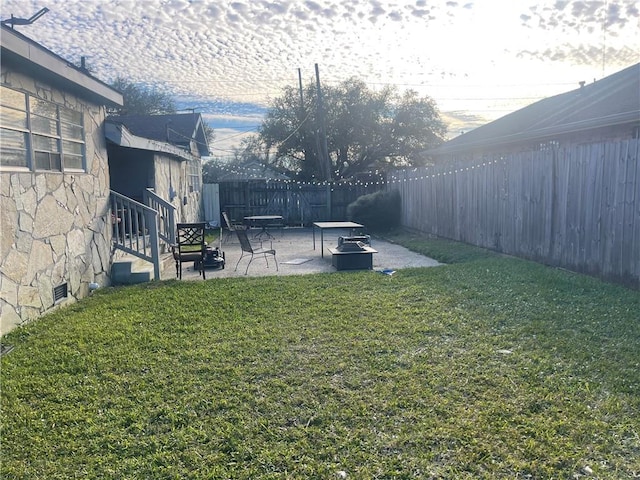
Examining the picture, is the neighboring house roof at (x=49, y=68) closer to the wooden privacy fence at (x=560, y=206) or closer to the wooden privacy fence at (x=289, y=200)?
the wooden privacy fence at (x=560, y=206)

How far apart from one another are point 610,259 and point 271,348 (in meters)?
4.79

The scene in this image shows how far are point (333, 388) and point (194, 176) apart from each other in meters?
14.6

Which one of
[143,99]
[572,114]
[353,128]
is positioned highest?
[143,99]

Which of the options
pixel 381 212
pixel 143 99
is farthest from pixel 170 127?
pixel 143 99

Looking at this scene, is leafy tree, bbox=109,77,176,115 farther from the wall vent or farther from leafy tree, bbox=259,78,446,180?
the wall vent

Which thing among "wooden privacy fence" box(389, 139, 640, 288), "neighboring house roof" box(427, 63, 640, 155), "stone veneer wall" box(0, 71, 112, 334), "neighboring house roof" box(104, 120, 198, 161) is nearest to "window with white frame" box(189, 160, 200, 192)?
"neighboring house roof" box(104, 120, 198, 161)

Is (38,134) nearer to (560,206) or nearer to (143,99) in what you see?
(560,206)

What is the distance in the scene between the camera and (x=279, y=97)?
1190 inches

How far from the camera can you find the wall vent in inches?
238

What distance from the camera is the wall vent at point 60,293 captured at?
6055mm

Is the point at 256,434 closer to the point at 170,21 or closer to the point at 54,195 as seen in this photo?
the point at 54,195

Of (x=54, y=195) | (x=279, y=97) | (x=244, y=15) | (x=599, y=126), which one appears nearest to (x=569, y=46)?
(x=599, y=126)

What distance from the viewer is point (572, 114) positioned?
1224 centimetres

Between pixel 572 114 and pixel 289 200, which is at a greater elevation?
pixel 572 114
